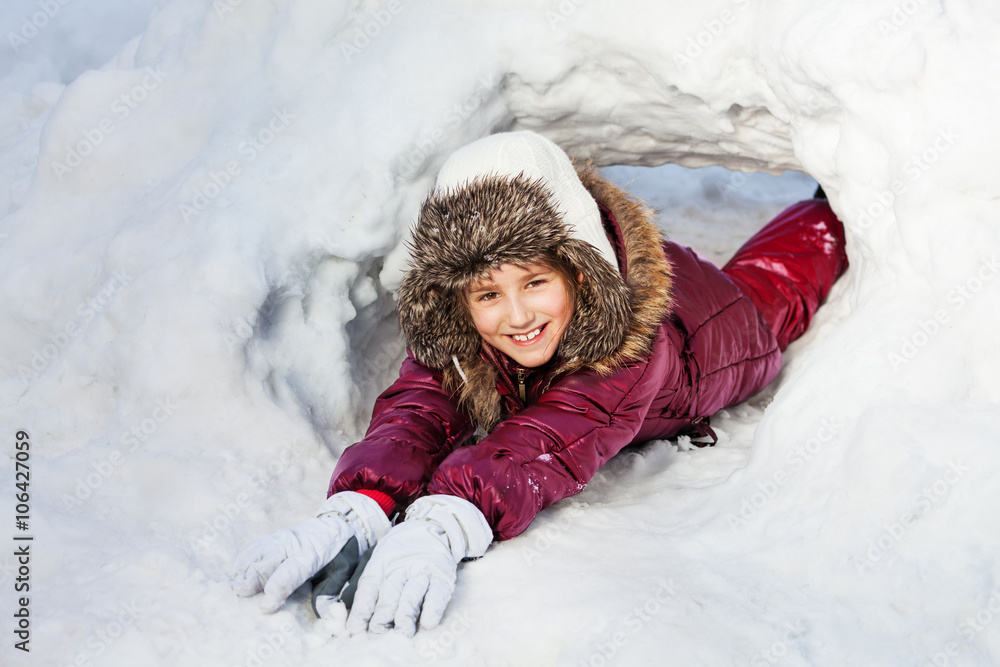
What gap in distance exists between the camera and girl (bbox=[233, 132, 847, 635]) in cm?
153

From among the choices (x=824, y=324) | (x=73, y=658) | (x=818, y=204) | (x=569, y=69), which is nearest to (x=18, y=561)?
(x=73, y=658)

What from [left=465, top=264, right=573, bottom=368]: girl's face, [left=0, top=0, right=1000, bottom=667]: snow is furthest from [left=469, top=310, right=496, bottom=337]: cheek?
[left=0, top=0, right=1000, bottom=667]: snow

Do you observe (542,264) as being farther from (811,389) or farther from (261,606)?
(261,606)

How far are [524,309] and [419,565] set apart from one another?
2.22 feet

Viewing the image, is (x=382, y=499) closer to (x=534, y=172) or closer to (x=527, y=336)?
(x=527, y=336)

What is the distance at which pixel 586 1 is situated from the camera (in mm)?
2297

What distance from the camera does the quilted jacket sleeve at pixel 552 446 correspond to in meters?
1.68

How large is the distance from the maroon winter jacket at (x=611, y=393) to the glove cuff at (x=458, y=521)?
4 centimetres

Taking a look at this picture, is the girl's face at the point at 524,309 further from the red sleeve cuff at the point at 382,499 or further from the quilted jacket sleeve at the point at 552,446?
the red sleeve cuff at the point at 382,499

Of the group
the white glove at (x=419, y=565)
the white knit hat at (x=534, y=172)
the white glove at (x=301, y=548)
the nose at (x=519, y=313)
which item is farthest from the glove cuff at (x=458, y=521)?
the white knit hat at (x=534, y=172)

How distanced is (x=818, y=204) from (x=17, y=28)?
10.6ft

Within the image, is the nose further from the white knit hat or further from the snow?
the snow

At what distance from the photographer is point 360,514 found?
1672 millimetres

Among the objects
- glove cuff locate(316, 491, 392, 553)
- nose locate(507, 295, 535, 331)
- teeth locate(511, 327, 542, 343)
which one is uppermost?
nose locate(507, 295, 535, 331)
